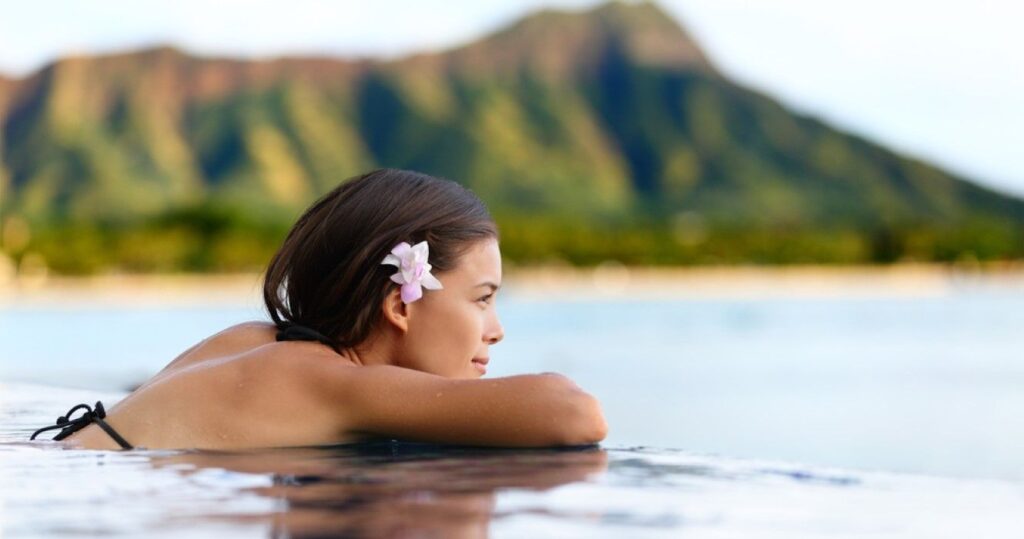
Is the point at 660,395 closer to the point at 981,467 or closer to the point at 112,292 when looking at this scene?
the point at 981,467

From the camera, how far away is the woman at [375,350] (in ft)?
11.1

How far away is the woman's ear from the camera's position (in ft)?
11.4

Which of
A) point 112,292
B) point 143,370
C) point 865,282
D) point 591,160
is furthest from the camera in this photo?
point 591,160

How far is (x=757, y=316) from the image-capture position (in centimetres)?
7325

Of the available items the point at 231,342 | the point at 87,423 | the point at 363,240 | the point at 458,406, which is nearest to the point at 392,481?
the point at 458,406

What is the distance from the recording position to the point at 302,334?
3.49 meters

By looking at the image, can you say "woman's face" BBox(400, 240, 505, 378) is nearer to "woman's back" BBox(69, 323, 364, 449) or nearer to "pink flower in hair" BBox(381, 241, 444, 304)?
"pink flower in hair" BBox(381, 241, 444, 304)

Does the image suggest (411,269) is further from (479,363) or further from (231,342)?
(231,342)

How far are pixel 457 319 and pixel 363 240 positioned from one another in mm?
283

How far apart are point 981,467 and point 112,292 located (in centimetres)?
8630

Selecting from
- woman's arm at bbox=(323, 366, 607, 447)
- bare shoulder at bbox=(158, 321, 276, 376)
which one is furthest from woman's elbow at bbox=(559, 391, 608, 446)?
bare shoulder at bbox=(158, 321, 276, 376)

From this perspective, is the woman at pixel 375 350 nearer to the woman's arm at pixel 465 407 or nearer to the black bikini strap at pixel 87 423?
the woman's arm at pixel 465 407

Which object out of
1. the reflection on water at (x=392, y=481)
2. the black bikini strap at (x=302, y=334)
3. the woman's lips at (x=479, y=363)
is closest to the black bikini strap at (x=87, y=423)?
the reflection on water at (x=392, y=481)

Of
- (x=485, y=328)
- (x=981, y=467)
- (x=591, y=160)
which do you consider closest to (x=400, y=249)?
(x=485, y=328)
